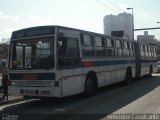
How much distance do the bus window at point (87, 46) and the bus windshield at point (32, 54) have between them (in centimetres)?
238

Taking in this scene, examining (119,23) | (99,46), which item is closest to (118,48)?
(99,46)

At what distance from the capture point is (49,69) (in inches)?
498

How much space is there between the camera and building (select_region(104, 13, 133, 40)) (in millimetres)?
67812

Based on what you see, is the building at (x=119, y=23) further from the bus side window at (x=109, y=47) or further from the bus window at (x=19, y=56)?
the bus window at (x=19, y=56)

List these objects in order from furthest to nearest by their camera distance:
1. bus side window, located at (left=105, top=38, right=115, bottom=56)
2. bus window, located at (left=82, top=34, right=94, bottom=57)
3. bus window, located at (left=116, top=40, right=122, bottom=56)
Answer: bus window, located at (left=116, top=40, right=122, bottom=56), bus side window, located at (left=105, top=38, right=115, bottom=56), bus window, located at (left=82, top=34, right=94, bottom=57)

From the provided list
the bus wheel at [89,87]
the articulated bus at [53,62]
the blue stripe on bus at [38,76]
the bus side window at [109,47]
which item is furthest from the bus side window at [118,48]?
the blue stripe on bus at [38,76]

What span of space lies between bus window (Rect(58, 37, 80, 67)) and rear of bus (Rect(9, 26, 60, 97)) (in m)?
0.36

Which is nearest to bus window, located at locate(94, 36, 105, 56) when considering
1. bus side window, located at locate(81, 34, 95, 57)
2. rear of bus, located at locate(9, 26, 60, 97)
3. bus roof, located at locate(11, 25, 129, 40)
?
bus side window, located at locate(81, 34, 95, 57)

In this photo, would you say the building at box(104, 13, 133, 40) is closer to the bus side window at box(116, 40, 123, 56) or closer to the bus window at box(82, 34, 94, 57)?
the bus side window at box(116, 40, 123, 56)

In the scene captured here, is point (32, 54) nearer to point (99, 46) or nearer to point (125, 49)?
point (99, 46)

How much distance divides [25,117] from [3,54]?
100ft

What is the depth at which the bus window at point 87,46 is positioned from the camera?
1511 cm

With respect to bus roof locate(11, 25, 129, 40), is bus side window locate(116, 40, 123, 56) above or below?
below

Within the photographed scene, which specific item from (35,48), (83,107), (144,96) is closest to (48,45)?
(35,48)
